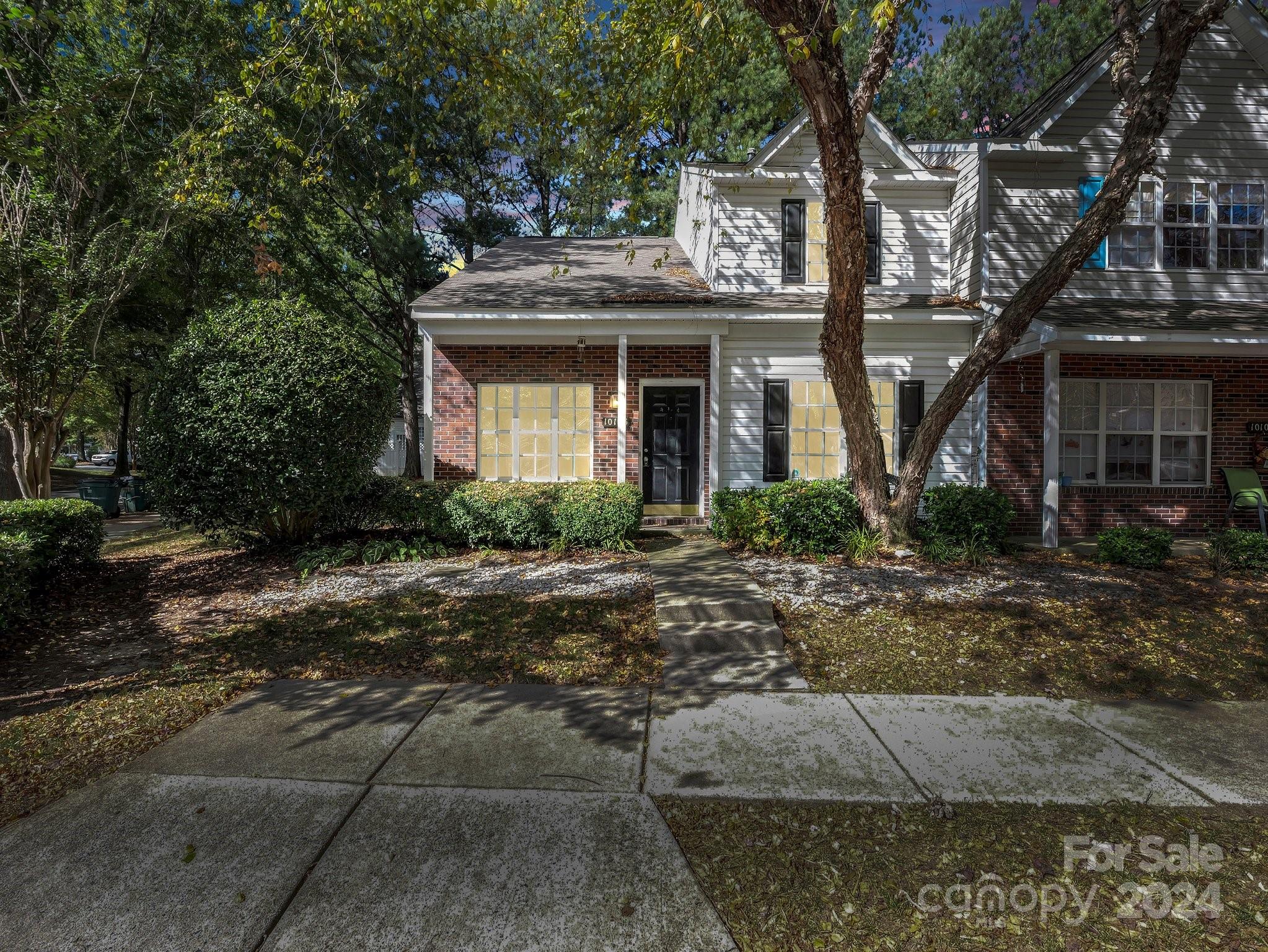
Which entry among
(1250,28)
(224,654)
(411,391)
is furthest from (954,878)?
(411,391)

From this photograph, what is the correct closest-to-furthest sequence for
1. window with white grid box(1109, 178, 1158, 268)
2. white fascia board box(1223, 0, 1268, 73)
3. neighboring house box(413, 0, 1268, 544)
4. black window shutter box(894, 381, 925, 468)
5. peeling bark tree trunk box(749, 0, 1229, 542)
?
peeling bark tree trunk box(749, 0, 1229, 542) < white fascia board box(1223, 0, 1268, 73) < neighboring house box(413, 0, 1268, 544) < window with white grid box(1109, 178, 1158, 268) < black window shutter box(894, 381, 925, 468)

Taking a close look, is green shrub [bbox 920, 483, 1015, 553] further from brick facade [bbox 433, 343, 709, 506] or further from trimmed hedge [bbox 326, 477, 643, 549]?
trimmed hedge [bbox 326, 477, 643, 549]

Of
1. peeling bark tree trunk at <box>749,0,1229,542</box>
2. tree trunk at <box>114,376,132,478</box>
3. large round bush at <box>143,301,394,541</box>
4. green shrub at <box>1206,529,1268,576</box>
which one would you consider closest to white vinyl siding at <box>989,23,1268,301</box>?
peeling bark tree trunk at <box>749,0,1229,542</box>

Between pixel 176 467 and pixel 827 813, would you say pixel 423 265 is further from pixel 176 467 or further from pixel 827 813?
pixel 827 813

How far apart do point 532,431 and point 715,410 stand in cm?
305

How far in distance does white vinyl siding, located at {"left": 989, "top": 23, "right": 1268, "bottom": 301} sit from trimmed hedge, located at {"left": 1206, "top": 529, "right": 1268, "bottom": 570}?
15.1 ft

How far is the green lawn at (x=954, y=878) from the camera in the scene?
2145 millimetres

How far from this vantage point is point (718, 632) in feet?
16.6

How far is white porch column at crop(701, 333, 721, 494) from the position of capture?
9688mm

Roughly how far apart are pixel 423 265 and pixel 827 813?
16.8 meters

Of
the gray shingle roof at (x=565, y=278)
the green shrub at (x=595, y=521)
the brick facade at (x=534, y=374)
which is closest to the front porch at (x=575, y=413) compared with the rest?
the brick facade at (x=534, y=374)

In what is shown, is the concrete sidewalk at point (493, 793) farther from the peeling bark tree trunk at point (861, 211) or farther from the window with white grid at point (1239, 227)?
the window with white grid at point (1239, 227)

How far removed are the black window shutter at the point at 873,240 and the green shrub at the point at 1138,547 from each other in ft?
17.3

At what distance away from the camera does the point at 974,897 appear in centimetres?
232
